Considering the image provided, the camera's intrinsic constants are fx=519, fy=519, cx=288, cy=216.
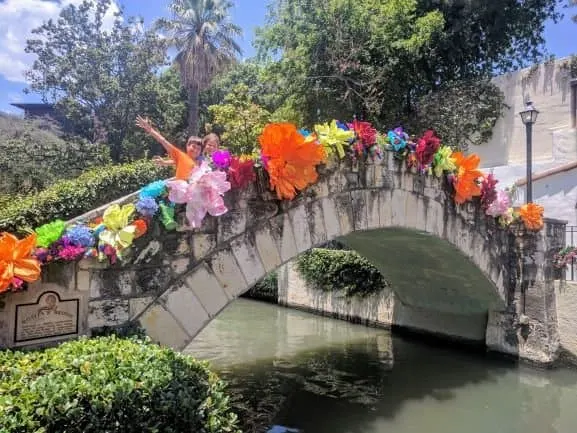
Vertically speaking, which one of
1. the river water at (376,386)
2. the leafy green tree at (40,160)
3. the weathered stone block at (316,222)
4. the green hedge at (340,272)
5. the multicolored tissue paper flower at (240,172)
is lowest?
the river water at (376,386)

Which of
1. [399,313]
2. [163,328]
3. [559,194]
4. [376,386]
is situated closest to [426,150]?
[376,386]

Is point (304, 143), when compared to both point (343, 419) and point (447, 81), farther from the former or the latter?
point (447, 81)

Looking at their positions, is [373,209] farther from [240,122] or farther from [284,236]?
[240,122]

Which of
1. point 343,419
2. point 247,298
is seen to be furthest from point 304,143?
point 247,298

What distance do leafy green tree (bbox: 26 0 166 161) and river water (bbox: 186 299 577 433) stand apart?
11100 millimetres

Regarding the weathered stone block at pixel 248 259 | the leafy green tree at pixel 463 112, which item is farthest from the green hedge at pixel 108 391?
the leafy green tree at pixel 463 112

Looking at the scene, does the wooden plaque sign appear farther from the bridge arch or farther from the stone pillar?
the stone pillar

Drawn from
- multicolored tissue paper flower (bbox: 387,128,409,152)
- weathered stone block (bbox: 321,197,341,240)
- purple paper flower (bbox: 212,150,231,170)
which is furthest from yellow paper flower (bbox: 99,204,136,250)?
multicolored tissue paper flower (bbox: 387,128,409,152)

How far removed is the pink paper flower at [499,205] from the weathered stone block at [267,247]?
4533 mm

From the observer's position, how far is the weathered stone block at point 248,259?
5.01m

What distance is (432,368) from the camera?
8.92 metres

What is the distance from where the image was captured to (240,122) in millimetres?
17719

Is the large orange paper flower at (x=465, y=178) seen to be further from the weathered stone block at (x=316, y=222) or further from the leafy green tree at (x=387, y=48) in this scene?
the leafy green tree at (x=387, y=48)

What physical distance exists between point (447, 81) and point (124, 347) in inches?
619
